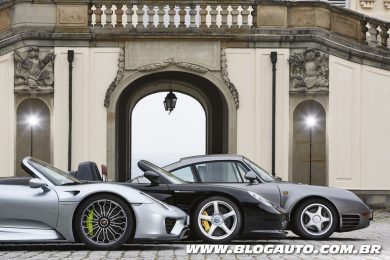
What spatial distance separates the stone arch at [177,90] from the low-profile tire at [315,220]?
10.7m

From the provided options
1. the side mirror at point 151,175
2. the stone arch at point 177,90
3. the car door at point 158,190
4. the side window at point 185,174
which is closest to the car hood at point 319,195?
the side window at point 185,174

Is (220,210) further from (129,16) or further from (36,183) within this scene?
(129,16)

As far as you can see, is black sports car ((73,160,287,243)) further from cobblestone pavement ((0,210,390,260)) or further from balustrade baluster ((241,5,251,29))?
balustrade baluster ((241,5,251,29))

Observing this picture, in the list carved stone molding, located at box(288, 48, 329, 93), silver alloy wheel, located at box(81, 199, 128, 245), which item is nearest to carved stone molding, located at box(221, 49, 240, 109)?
carved stone molding, located at box(288, 48, 329, 93)

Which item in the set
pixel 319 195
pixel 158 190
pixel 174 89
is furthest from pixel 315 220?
pixel 174 89

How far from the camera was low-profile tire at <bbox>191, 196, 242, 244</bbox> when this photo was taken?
12328 mm

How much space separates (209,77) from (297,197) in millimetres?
10987

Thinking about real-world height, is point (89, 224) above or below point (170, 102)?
below

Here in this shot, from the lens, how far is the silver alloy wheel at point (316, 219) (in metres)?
14.4

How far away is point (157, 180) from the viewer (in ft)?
42.2

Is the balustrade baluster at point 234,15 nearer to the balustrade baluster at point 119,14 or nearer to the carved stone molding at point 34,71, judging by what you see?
the balustrade baluster at point 119,14

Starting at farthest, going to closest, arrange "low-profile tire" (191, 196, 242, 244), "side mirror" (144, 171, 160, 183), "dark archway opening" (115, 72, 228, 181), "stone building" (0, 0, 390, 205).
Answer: "dark archway opening" (115, 72, 228, 181) < "stone building" (0, 0, 390, 205) < "side mirror" (144, 171, 160, 183) < "low-profile tire" (191, 196, 242, 244)

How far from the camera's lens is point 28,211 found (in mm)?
11555

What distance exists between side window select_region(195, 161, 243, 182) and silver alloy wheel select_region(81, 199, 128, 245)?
326 cm
